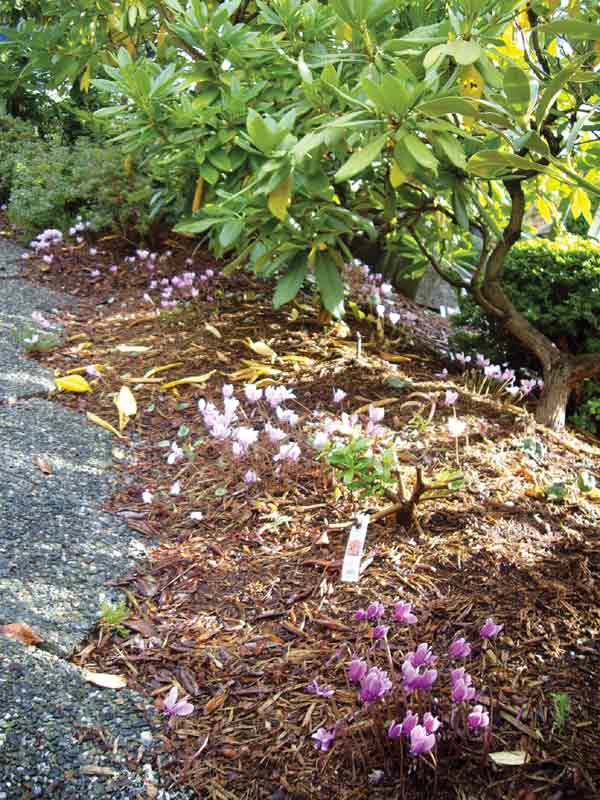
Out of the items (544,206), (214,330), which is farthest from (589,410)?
(214,330)

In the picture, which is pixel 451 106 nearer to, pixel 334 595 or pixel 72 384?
pixel 334 595

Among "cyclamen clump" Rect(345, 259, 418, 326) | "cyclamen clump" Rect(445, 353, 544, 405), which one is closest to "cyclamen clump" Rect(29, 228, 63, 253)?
"cyclamen clump" Rect(345, 259, 418, 326)

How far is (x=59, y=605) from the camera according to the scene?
1.91m

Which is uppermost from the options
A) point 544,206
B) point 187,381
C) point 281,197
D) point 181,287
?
point 281,197

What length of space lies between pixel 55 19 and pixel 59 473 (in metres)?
4.25

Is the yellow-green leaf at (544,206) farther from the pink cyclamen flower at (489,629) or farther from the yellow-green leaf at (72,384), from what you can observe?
the pink cyclamen flower at (489,629)

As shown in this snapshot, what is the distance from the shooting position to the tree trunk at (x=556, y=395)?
10.5 ft

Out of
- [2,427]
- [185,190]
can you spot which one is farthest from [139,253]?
[2,427]

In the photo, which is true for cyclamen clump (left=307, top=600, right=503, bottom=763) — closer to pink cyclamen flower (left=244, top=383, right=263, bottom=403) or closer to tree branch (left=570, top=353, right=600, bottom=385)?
pink cyclamen flower (left=244, top=383, right=263, bottom=403)

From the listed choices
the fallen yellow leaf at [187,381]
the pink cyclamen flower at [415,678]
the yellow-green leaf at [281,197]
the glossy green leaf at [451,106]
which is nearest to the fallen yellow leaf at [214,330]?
the fallen yellow leaf at [187,381]

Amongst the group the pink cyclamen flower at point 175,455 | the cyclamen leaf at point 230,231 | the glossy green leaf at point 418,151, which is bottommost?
the pink cyclamen flower at point 175,455

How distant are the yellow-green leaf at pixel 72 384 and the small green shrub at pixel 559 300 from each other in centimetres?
203

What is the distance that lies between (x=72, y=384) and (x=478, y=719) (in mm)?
2247

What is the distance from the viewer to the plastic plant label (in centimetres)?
196
